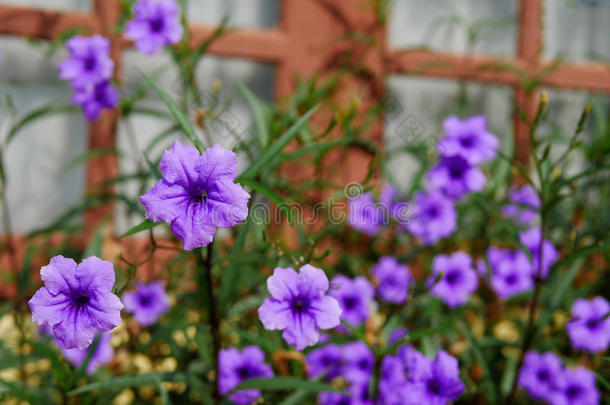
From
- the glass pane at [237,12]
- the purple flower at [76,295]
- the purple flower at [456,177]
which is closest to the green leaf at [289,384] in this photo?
the purple flower at [76,295]

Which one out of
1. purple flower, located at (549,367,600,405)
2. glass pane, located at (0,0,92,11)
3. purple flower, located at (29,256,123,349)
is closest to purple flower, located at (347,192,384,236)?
purple flower, located at (549,367,600,405)

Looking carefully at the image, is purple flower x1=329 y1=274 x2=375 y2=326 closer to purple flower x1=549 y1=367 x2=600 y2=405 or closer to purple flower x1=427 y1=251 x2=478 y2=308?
purple flower x1=427 y1=251 x2=478 y2=308

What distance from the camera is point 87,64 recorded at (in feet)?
3.80

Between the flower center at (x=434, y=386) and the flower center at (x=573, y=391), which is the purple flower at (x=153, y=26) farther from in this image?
the flower center at (x=573, y=391)

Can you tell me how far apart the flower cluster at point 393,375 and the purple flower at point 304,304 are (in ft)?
0.46

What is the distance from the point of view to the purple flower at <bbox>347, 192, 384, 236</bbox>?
5.42ft

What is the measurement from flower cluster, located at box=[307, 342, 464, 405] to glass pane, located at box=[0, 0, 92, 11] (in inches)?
49.7

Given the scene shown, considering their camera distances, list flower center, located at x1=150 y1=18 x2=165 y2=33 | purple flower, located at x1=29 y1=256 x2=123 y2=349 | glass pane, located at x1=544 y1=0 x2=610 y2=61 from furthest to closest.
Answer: glass pane, located at x1=544 y1=0 x2=610 y2=61, flower center, located at x1=150 y1=18 x2=165 y2=33, purple flower, located at x1=29 y1=256 x2=123 y2=349

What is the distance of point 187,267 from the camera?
1.49m

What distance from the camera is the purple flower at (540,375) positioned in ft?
3.93

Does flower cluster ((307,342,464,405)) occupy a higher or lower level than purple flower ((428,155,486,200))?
lower

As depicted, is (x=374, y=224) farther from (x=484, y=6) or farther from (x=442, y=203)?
(x=484, y=6)

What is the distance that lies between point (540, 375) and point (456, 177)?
0.46 metres

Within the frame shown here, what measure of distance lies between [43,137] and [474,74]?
4.67 ft
